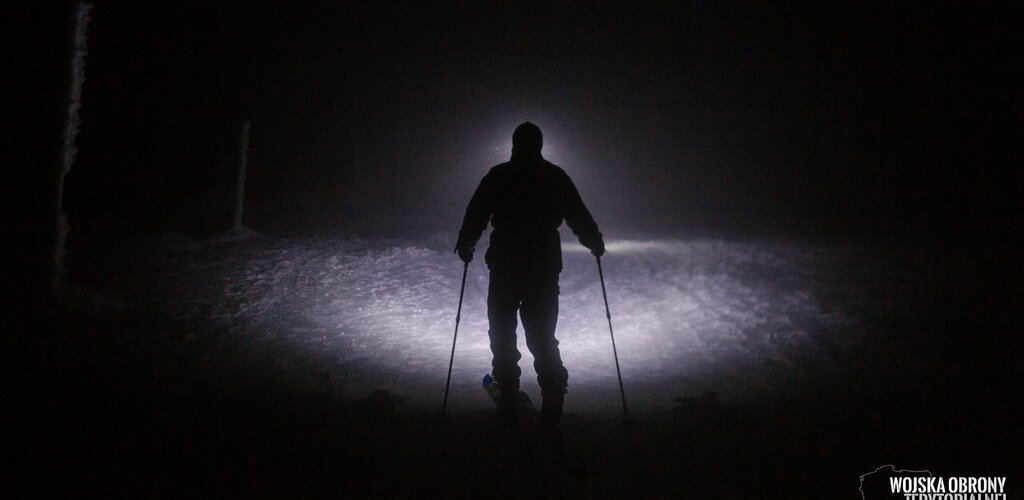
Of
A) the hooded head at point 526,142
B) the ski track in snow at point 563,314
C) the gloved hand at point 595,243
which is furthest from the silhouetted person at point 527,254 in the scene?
the ski track in snow at point 563,314

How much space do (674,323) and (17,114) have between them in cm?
819

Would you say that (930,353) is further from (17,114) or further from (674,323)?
(17,114)

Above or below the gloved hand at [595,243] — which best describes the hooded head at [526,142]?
above

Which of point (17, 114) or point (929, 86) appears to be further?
point (929, 86)

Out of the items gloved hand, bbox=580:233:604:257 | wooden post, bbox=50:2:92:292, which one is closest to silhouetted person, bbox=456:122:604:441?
gloved hand, bbox=580:233:604:257

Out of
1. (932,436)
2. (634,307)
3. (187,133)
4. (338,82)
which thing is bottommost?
(932,436)

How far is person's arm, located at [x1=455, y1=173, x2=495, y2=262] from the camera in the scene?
3923 mm

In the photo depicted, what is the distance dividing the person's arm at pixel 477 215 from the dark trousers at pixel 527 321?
301 millimetres

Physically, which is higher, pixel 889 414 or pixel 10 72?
pixel 10 72

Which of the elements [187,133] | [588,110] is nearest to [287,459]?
[187,133]

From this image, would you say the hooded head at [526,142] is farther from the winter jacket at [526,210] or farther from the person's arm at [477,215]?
the person's arm at [477,215]

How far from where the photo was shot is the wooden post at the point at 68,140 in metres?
6.66

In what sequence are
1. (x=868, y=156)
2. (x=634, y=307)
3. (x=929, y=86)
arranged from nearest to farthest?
(x=634, y=307), (x=929, y=86), (x=868, y=156)

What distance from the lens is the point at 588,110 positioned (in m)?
44.1
